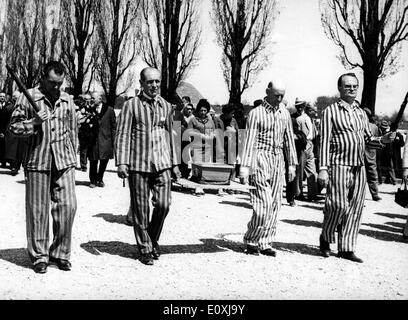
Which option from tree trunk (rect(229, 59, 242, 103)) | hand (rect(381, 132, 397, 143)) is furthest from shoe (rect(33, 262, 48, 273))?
tree trunk (rect(229, 59, 242, 103))

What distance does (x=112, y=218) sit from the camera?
29.4 feet

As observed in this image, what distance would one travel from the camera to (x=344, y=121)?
6730 mm

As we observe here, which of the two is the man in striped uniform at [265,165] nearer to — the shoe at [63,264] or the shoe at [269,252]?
the shoe at [269,252]

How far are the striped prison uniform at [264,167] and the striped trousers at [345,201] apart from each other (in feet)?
1.86

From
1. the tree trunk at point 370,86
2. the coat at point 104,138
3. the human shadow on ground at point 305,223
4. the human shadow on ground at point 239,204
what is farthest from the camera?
the tree trunk at point 370,86

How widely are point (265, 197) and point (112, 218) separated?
295 centimetres

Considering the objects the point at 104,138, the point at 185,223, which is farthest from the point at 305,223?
the point at 104,138

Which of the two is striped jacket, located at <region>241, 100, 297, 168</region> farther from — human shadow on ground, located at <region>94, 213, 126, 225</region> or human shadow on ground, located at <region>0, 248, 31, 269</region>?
human shadow on ground, located at <region>94, 213, 126, 225</region>

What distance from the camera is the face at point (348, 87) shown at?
671 centimetres

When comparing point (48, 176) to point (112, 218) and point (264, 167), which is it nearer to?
point (264, 167)

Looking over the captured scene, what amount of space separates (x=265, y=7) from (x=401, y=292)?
21367 mm

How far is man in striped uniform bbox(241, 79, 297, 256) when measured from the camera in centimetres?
680

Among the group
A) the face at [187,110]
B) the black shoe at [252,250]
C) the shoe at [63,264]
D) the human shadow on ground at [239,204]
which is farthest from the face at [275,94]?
the face at [187,110]
